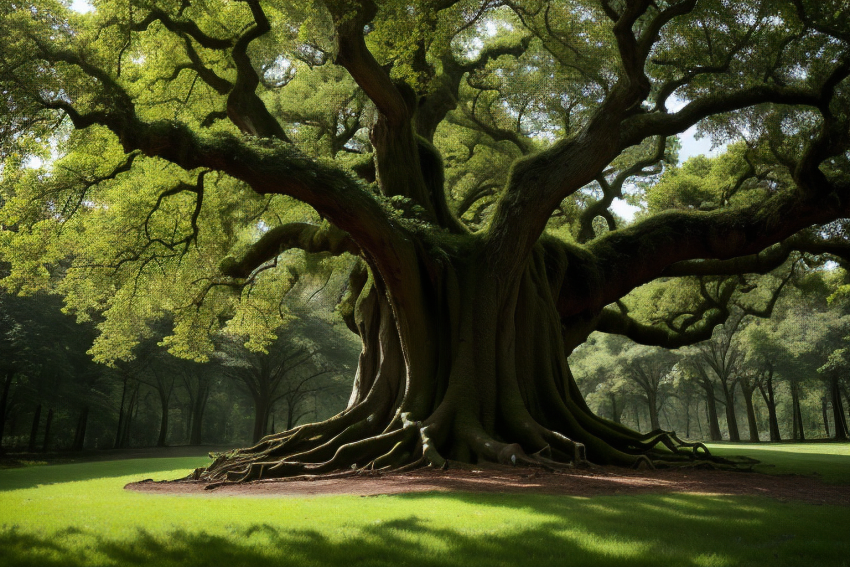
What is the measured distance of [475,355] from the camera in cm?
1130

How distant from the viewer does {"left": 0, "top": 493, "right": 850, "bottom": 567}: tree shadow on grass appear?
3.87 meters

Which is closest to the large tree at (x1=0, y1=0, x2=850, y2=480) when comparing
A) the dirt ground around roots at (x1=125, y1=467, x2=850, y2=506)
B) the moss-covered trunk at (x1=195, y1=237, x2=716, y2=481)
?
the moss-covered trunk at (x1=195, y1=237, x2=716, y2=481)

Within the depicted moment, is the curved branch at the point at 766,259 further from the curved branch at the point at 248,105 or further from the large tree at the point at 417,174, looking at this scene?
the curved branch at the point at 248,105

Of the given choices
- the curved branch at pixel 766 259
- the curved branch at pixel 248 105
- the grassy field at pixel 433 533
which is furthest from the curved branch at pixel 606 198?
the grassy field at pixel 433 533

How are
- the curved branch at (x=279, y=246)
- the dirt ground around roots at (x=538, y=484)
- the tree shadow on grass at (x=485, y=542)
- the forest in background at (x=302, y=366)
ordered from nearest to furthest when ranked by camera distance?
the tree shadow on grass at (x=485, y=542) → the dirt ground around roots at (x=538, y=484) → the curved branch at (x=279, y=246) → the forest in background at (x=302, y=366)

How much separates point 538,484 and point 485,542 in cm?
355

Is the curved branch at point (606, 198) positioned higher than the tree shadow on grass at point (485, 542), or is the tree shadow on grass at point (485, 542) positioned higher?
the curved branch at point (606, 198)

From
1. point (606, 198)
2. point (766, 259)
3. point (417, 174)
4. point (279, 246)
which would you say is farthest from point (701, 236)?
point (279, 246)

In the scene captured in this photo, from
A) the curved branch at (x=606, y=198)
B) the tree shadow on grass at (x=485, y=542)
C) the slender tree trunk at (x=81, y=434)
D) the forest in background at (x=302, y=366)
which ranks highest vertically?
the curved branch at (x=606, y=198)

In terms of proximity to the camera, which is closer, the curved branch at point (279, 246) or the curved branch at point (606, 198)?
the curved branch at point (279, 246)

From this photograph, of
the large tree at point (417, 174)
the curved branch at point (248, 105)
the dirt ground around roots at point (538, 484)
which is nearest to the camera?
the dirt ground around roots at point (538, 484)

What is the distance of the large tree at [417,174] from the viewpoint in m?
9.73

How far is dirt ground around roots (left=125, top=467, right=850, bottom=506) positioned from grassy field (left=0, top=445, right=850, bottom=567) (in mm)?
885

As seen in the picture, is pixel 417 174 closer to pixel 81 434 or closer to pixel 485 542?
pixel 485 542
